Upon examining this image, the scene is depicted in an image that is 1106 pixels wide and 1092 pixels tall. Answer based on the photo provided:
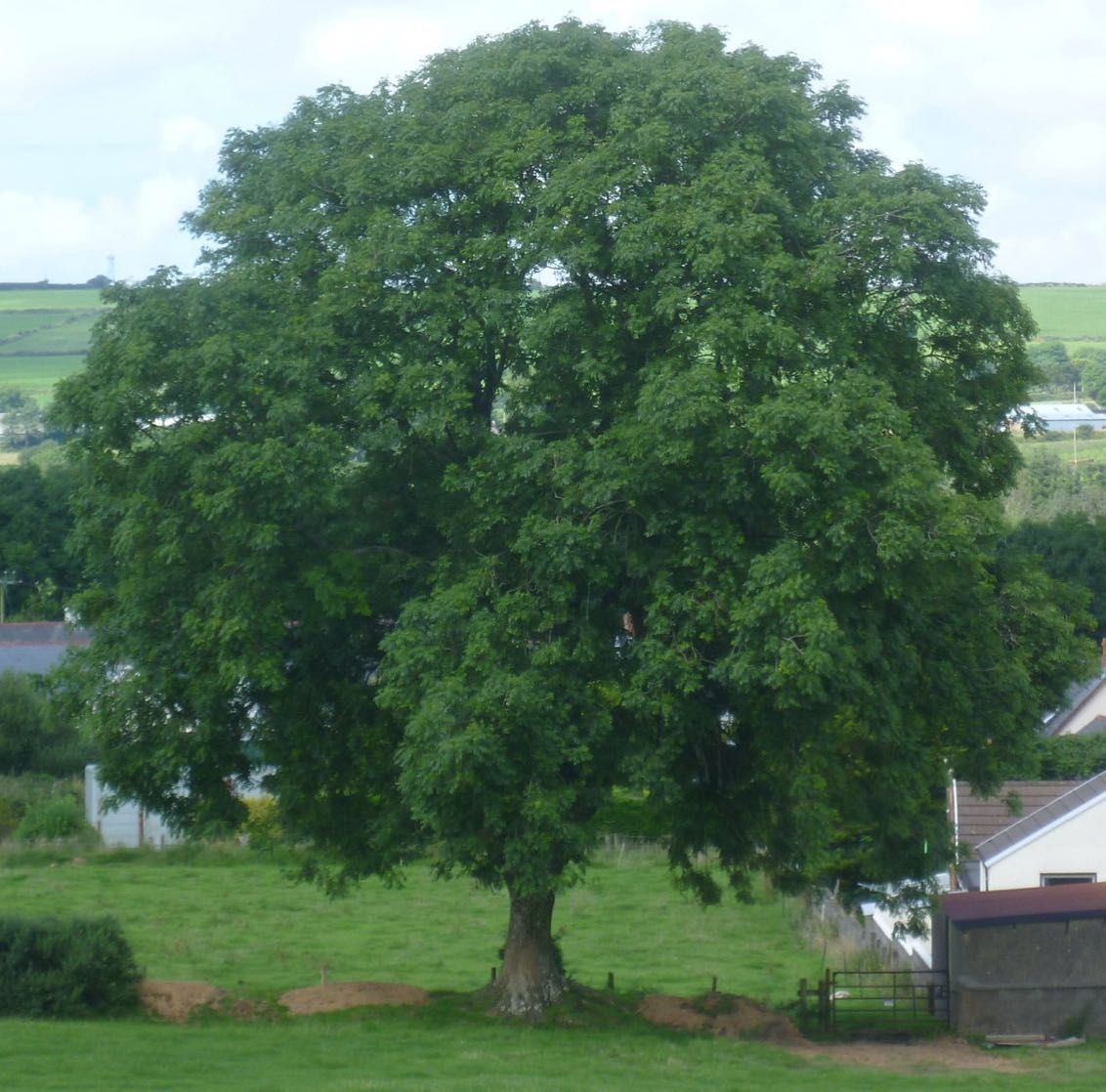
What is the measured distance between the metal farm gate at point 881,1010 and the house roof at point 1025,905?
1.14 m

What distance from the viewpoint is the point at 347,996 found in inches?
855

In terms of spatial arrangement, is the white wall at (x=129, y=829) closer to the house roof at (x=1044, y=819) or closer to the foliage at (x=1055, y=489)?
the house roof at (x=1044, y=819)

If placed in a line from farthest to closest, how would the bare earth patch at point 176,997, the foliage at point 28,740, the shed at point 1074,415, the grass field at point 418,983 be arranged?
the shed at point 1074,415
the foliage at point 28,740
the bare earth patch at point 176,997
the grass field at point 418,983

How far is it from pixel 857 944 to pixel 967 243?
52.6 ft

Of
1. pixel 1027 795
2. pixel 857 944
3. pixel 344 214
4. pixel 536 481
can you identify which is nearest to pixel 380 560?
pixel 536 481

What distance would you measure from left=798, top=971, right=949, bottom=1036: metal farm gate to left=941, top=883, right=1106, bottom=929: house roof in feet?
3.73

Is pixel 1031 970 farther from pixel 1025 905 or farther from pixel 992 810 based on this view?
pixel 992 810

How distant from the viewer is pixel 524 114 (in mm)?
18438

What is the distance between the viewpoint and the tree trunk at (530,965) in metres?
20.4

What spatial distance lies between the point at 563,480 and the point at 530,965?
278 inches

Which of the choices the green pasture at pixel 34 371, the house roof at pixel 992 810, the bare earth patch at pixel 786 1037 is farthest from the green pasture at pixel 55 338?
the bare earth patch at pixel 786 1037

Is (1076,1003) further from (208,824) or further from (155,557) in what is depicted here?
(155,557)

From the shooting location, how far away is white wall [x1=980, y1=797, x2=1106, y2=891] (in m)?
28.5

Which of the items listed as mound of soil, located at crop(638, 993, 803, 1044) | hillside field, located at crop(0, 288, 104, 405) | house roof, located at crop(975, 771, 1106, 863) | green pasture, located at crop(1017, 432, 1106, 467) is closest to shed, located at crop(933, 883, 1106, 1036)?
mound of soil, located at crop(638, 993, 803, 1044)
